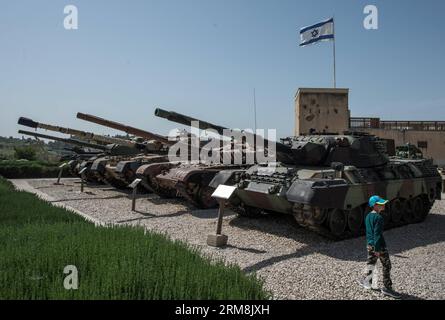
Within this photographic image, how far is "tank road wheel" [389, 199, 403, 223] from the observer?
10.1 m

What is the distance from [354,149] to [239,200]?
10.0ft

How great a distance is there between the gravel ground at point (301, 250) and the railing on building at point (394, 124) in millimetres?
14975

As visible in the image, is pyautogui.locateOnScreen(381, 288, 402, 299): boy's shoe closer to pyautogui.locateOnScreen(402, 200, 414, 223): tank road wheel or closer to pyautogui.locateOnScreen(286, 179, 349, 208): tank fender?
pyautogui.locateOnScreen(286, 179, 349, 208): tank fender

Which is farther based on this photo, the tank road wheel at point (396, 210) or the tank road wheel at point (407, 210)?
the tank road wheel at point (407, 210)

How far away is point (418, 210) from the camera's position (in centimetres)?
1105

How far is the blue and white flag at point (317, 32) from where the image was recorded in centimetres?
2150

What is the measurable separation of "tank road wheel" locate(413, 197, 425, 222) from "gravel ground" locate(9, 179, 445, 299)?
19cm

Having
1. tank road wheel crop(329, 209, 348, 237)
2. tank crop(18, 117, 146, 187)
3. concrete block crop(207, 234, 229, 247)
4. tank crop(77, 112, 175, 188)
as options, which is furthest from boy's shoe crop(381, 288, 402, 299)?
tank crop(18, 117, 146, 187)

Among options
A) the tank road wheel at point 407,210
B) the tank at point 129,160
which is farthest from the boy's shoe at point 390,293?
the tank at point 129,160

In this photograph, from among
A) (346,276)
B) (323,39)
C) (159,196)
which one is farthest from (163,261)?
(323,39)

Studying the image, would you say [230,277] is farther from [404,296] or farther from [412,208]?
[412,208]

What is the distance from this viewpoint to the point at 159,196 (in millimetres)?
15711

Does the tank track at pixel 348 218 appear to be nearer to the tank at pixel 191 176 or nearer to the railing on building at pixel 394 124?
the tank at pixel 191 176

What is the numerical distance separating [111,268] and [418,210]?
9.02 meters
